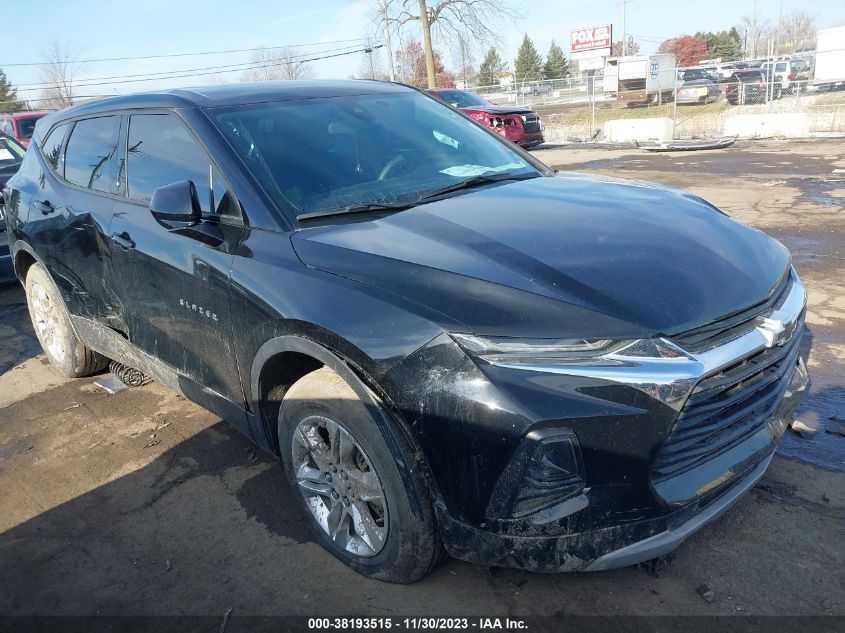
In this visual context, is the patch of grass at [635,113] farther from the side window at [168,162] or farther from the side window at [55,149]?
the side window at [168,162]

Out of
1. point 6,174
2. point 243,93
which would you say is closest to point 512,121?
point 6,174

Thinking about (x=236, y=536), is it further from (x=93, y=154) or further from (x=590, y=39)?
(x=590, y=39)

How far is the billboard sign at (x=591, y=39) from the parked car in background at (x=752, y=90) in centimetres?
2954

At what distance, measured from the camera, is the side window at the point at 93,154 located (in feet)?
12.2

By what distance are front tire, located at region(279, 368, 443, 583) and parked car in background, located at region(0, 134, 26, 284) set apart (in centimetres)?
511

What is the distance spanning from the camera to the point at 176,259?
307 centimetres

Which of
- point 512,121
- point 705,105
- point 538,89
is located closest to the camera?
point 512,121

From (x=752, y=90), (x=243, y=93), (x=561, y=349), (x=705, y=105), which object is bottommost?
(x=705, y=105)

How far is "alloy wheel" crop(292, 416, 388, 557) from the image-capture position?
2.45m

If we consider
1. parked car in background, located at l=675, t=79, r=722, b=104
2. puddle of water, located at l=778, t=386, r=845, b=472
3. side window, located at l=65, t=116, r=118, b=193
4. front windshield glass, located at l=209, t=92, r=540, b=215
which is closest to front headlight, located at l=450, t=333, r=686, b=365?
front windshield glass, located at l=209, t=92, r=540, b=215

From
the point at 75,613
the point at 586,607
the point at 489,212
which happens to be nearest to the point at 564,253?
the point at 489,212

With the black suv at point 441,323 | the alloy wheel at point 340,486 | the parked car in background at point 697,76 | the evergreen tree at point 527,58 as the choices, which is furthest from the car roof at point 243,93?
the evergreen tree at point 527,58

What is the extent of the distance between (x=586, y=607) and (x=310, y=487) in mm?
1148

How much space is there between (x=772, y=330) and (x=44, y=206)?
424 cm
